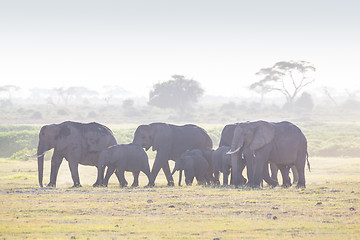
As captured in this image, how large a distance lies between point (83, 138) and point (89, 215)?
11056 mm

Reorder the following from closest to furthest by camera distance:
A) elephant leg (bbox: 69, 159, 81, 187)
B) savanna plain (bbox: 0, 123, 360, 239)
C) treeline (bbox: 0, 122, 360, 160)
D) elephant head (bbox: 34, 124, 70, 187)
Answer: savanna plain (bbox: 0, 123, 360, 239)
elephant leg (bbox: 69, 159, 81, 187)
elephant head (bbox: 34, 124, 70, 187)
treeline (bbox: 0, 122, 360, 160)

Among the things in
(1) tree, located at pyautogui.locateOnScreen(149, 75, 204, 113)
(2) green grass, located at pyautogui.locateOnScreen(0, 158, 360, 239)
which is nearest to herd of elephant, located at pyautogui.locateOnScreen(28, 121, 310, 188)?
(2) green grass, located at pyautogui.locateOnScreen(0, 158, 360, 239)

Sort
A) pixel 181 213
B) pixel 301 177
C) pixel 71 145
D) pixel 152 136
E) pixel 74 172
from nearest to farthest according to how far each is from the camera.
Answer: pixel 181 213 → pixel 301 177 → pixel 74 172 → pixel 71 145 → pixel 152 136

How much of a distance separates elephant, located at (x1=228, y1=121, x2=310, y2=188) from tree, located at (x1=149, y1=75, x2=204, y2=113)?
10232cm

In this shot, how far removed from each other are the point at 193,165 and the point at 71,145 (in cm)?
504

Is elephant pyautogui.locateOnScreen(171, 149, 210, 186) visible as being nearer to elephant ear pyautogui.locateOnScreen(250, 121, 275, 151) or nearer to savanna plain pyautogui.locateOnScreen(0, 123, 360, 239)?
savanna plain pyautogui.locateOnScreen(0, 123, 360, 239)

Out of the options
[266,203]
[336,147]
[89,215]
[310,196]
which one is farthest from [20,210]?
[336,147]

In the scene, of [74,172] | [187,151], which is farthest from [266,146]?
[74,172]

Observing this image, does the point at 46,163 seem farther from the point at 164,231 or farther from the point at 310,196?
the point at 164,231

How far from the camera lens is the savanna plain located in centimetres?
1658

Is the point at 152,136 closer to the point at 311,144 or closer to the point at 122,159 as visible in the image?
the point at 122,159

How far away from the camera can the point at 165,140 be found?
31.6 m

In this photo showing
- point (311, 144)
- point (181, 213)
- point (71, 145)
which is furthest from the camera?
point (311, 144)

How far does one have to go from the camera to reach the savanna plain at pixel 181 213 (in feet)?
54.4
